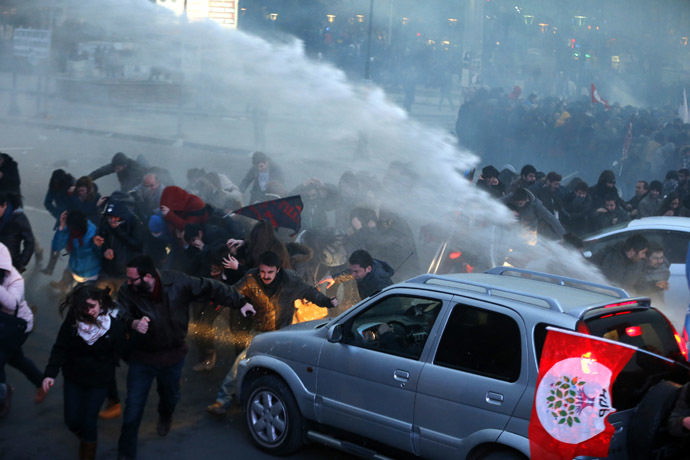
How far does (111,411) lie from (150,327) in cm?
128

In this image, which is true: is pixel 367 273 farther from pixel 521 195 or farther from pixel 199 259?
pixel 521 195

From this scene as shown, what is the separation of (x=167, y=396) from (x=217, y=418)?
27.2 inches

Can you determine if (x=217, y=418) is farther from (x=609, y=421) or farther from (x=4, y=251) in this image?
(x=609, y=421)

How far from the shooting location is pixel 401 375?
4891 mm

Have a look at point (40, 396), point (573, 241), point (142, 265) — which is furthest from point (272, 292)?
point (573, 241)

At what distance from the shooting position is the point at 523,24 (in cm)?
4684

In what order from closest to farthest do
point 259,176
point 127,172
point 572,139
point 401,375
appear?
point 401,375 → point 127,172 → point 259,176 → point 572,139

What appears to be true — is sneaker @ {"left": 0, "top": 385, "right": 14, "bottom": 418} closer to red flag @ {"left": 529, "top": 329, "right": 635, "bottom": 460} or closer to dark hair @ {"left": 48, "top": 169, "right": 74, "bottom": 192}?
red flag @ {"left": 529, "top": 329, "right": 635, "bottom": 460}

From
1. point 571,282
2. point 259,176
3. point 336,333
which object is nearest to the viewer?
point 336,333

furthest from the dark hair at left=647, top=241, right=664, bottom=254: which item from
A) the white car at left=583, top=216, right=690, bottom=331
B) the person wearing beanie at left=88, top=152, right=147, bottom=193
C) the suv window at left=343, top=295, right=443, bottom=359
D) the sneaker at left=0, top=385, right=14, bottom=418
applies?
the person wearing beanie at left=88, top=152, right=147, bottom=193

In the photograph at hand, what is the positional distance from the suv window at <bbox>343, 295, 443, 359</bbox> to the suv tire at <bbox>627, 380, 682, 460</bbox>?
53.6 inches

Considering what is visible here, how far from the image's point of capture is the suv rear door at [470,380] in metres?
4.39

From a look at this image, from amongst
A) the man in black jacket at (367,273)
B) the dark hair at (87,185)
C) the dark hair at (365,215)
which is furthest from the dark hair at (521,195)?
the dark hair at (87,185)

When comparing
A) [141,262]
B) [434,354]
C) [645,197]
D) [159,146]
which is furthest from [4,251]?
[159,146]
